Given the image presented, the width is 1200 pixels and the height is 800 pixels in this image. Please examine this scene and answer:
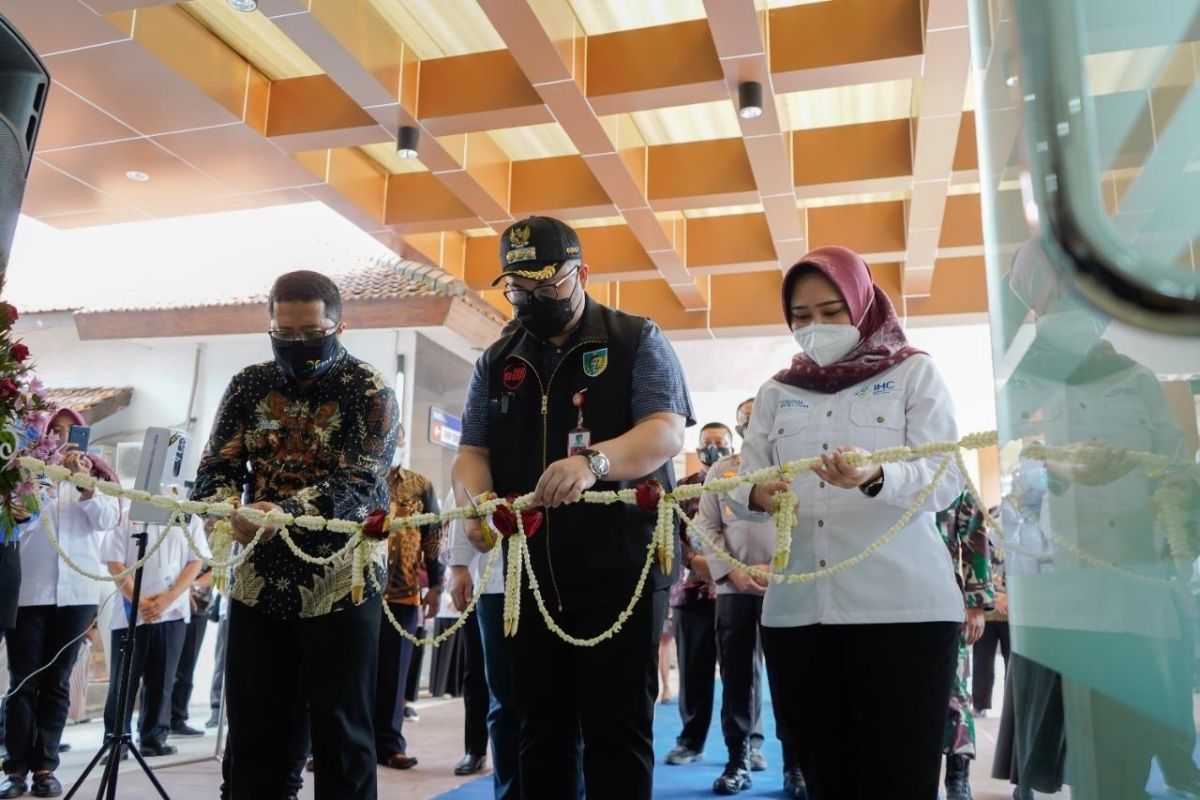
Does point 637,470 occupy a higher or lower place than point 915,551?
higher

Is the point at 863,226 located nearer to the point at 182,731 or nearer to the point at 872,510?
the point at 182,731

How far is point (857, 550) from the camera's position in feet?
6.11

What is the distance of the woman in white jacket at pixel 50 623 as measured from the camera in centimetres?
364

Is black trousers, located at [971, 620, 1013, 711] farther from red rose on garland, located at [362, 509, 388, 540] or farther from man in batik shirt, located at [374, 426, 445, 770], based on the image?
red rose on garland, located at [362, 509, 388, 540]

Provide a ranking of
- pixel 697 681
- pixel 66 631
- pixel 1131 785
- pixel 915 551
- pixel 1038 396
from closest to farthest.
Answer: pixel 1131 785
pixel 1038 396
pixel 915 551
pixel 66 631
pixel 697 681

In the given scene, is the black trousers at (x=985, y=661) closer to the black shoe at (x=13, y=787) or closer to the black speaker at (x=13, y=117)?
the black shoe at (x=13, y=787)

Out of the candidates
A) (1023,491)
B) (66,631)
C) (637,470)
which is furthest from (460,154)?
(1023,491)

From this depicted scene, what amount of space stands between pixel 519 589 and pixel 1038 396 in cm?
123

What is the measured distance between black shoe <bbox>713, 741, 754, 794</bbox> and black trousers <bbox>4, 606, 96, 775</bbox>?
8.58 feet

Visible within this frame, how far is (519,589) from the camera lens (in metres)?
1.93

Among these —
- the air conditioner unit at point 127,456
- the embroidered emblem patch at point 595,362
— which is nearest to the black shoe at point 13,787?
the embroidered emblem patch at point 595,362

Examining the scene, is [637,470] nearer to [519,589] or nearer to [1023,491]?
[519,589]

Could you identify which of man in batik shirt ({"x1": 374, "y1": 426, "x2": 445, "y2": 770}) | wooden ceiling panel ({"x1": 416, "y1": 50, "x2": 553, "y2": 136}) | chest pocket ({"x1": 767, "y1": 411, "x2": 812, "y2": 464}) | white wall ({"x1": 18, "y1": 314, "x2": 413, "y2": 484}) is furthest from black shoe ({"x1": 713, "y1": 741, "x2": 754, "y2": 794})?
white wall ({"x1": 18, "y1": 314, "x2": 413, "y2": 484})

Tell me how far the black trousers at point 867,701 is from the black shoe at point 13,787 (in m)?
3.15
